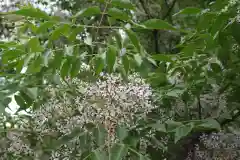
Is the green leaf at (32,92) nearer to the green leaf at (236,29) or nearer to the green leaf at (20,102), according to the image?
the green leaf at (20,102)

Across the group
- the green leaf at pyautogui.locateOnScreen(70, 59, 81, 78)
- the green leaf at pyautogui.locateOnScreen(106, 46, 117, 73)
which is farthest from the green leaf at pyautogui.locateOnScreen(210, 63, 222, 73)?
the green leaf at pyautogui.locateOnScreen(70, 59, 81, 78)

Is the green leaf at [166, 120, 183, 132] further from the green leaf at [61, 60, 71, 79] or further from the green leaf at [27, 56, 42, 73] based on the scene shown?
the green leaf at [27, 56, 42, 73]

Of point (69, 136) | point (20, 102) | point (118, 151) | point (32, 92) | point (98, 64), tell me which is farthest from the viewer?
point (20, 102)

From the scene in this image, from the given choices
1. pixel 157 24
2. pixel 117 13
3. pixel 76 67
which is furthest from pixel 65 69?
pixel 157 24

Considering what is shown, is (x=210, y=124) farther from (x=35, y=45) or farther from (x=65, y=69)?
(x=35, y=45)

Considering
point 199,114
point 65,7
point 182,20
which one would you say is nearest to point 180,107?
point 199,114

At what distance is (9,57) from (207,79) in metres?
1.03

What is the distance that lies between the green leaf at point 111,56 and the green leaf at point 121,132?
272 millimetres

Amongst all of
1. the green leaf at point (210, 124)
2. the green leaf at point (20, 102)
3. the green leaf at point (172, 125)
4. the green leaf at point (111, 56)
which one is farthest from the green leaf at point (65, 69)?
the green leaf at point (210, 124)

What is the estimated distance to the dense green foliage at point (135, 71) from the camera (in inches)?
67.8

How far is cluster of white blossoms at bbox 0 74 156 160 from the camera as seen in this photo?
164 centimetres

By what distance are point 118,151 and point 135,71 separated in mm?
545

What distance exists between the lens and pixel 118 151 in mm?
1600

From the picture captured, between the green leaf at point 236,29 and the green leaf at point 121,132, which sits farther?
the green leaf at point 236,29
